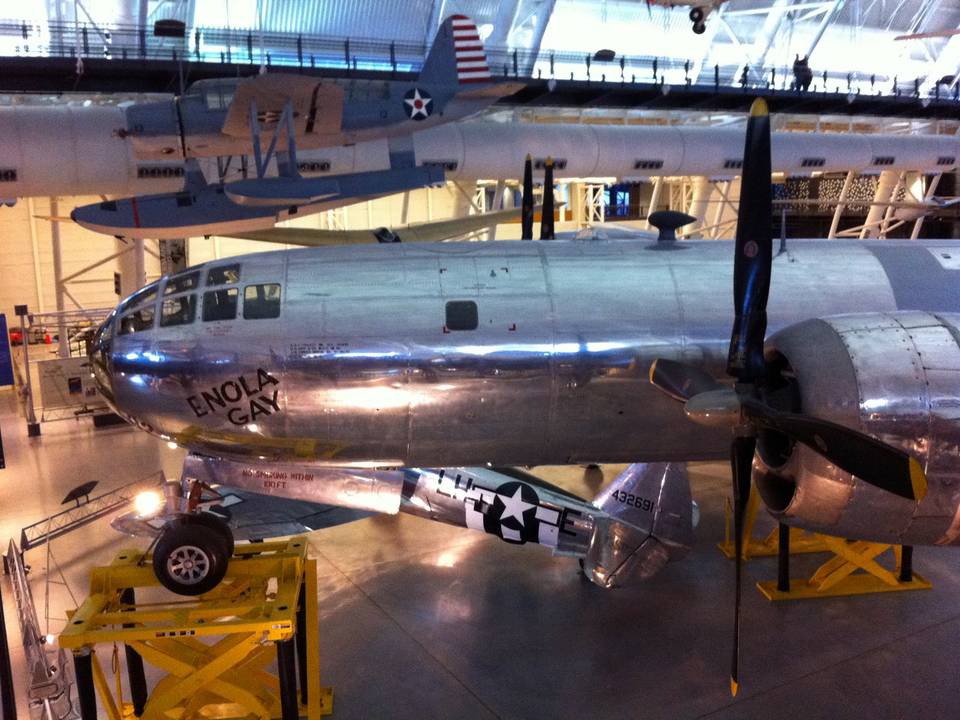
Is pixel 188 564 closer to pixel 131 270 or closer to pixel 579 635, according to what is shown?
pixel 579 635

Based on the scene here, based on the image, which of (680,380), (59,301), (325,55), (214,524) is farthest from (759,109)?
(59,301)

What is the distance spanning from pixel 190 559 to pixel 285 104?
442 inches

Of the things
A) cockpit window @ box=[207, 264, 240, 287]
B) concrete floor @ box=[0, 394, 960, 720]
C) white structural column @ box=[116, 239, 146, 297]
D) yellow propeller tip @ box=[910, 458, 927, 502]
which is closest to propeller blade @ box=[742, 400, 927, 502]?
yellow propeller tip @ box=[910, 458, 927, 502]

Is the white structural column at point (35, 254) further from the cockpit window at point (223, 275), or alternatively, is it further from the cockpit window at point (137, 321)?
the cockpit window at point (223, 275)

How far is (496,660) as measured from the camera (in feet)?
34.3

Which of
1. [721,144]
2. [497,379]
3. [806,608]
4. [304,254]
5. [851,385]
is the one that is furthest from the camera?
[721,144]

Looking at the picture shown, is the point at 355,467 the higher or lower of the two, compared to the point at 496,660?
higher

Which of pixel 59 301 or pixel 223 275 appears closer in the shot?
pixel 223 275

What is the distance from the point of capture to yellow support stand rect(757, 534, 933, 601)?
39.3 ft

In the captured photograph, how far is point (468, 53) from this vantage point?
2267cm

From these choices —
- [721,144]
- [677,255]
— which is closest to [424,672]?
[677,255]

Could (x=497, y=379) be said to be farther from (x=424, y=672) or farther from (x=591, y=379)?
(x=424, y=672)

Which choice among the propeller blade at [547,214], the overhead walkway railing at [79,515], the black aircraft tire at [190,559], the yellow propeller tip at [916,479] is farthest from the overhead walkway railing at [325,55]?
the yellow propeller tip at [916,479]

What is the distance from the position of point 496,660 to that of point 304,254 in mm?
6182
